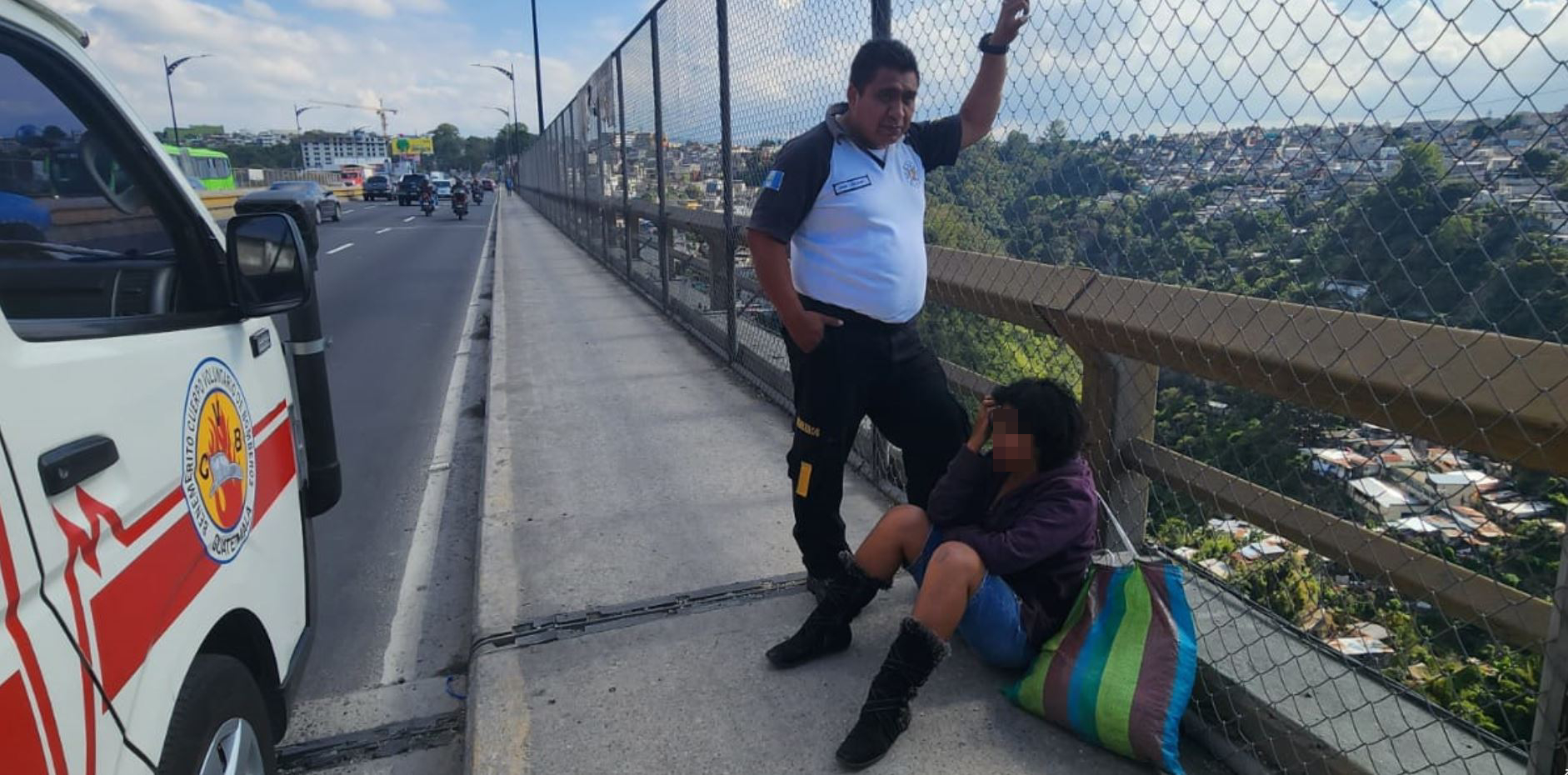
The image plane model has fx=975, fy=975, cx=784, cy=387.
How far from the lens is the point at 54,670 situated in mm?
1309

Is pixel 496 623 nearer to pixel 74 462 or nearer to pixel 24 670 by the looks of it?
pixel 74 462

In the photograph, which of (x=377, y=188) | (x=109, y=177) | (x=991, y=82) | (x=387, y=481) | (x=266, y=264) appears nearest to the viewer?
(x=109, y=177)

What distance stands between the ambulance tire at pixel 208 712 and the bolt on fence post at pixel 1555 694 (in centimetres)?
234

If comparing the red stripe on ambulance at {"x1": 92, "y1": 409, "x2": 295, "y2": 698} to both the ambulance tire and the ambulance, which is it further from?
the ambulance tire

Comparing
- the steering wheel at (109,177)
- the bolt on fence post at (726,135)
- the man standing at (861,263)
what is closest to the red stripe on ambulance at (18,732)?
the steering wheel at (109,177)

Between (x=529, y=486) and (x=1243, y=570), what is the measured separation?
3200 millimetres

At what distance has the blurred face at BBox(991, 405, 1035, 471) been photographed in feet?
8.54

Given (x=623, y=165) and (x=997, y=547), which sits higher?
(x=623, y=165)

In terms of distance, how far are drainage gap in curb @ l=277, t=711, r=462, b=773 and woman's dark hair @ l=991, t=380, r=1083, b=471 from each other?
1.95m

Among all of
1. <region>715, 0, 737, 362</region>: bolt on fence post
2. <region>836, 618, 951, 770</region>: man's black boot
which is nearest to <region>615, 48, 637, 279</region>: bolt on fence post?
<region>715, 0, 737, 362</region>: bolt on fence post

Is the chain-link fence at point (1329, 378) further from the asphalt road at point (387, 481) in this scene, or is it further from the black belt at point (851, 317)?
the asphalt road at point (387, 481)

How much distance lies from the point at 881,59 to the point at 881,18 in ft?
4.37

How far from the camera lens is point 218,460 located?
2.02 metres

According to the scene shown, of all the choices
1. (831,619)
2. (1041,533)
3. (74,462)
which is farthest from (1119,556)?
(74,462)
